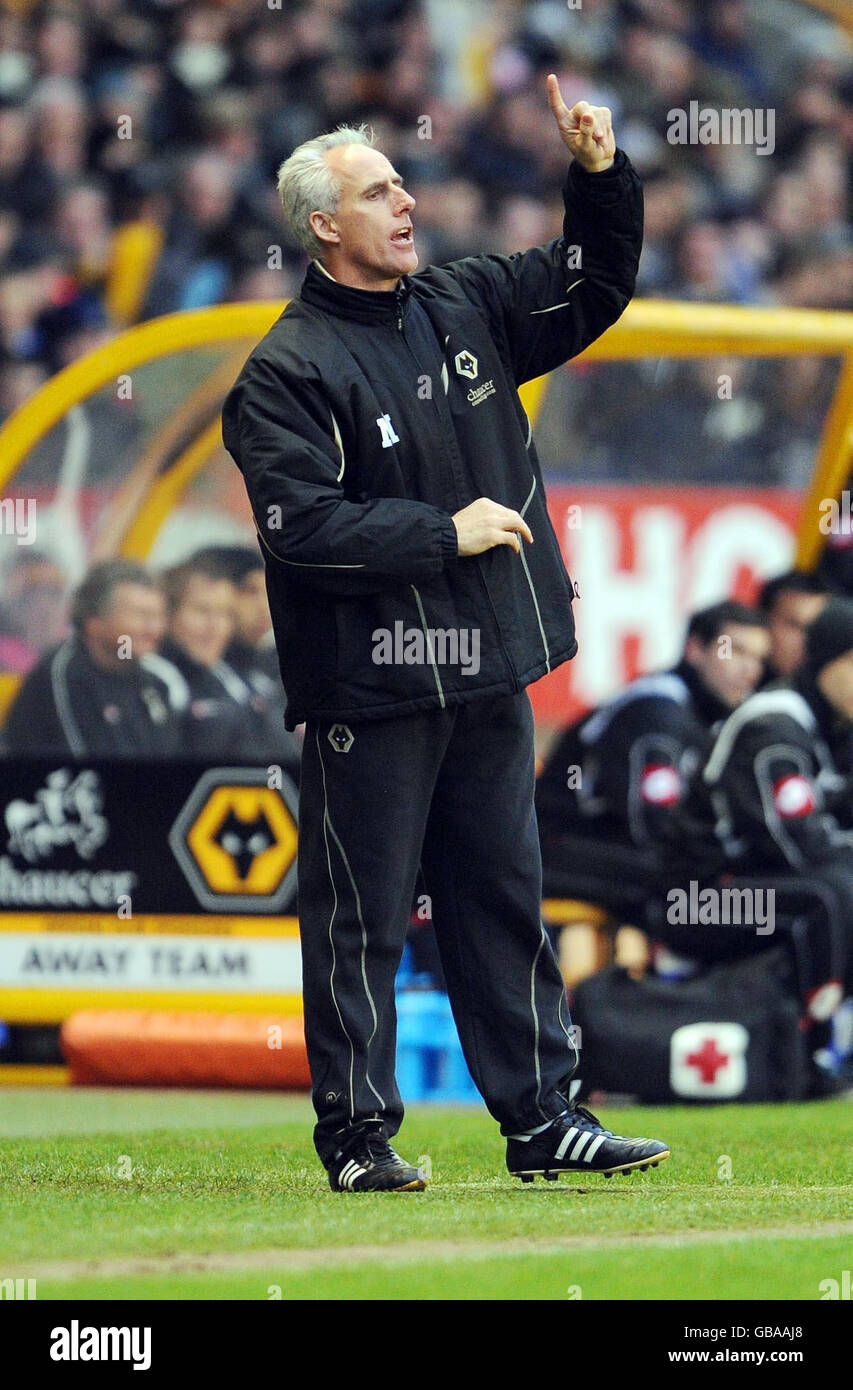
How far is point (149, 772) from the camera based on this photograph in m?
7.69

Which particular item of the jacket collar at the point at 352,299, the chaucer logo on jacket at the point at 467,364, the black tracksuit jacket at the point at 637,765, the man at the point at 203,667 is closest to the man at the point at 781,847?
the black tracksuit jacket at the point at 637,765

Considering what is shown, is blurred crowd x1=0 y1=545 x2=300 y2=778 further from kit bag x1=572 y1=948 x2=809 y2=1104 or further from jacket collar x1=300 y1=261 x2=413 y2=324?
jacket collar x1=300 y1=261 x2=413 y2=324

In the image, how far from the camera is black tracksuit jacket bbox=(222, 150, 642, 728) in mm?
4277

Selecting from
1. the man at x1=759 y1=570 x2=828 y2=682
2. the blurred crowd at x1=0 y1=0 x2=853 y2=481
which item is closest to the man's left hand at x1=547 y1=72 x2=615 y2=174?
the man at x1=759 y1=570 x2=828 y2=682

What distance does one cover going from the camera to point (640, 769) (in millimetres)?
7684

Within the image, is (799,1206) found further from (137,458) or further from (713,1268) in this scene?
(137,458)

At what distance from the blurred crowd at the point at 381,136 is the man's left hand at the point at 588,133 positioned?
7814mm

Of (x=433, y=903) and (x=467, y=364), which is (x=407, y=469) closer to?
(x=467, y=364)

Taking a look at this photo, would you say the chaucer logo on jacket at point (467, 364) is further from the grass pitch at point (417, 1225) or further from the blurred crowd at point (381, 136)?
the blurred crowd at point (381, 136)

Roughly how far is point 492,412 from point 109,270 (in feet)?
28.4

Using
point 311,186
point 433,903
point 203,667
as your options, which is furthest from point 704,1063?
point 311,186

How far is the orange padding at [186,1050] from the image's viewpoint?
287 inches

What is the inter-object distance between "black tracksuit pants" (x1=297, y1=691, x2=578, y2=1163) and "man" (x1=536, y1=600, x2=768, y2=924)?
2965 mm

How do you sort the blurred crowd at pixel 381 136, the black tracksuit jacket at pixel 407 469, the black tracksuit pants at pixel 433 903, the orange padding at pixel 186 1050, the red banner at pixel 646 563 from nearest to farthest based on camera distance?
the black tracksuit jacket at pixel 407 469
the black tracksuit pants at pixel 433 903
the orange padding at pixel 186 1050
the red banner at pixel 646 563
the blurred crowd at pixel 381 136
